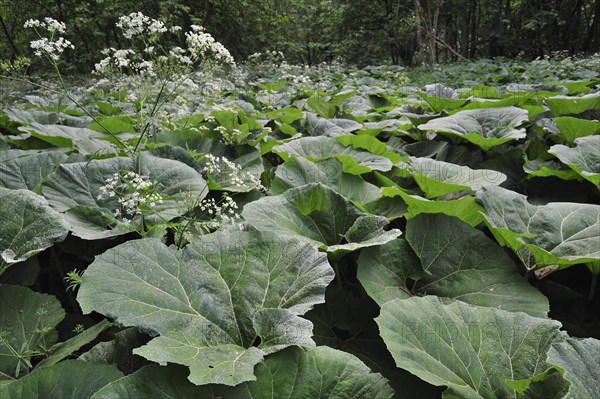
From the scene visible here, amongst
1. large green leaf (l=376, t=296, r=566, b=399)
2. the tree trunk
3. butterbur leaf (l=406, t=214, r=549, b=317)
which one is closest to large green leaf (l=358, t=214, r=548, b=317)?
butterbur leaf (l=406, t=214, r=549, b=317)

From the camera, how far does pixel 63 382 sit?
0.93 meters

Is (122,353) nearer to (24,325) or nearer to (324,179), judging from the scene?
(24,325)

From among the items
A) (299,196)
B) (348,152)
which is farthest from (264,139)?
(299,196)

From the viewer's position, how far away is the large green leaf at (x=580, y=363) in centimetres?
83

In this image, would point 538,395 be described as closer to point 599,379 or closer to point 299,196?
point 599,379

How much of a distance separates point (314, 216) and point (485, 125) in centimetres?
161

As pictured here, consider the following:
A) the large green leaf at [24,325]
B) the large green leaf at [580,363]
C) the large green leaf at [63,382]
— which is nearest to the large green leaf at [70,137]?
the large green leaf at [24,325]

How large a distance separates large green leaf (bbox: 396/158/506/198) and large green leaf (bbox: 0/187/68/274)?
1.40 m

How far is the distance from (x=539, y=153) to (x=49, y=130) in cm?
301

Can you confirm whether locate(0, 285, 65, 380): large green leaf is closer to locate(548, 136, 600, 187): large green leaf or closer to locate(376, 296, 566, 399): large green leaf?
locate(376, 296, 566, 399): large green leaf

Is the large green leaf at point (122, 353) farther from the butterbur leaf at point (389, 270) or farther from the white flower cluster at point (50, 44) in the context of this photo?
the white flower cluster at point (50, 44)

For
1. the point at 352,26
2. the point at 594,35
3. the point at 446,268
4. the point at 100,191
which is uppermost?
the point at 352,26

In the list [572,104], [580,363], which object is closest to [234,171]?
[580,363]

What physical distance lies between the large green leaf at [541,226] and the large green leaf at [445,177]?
0.58 feet
